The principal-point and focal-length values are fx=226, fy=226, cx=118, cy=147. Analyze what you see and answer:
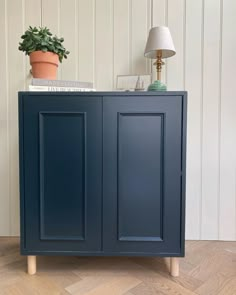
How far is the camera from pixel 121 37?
152cm

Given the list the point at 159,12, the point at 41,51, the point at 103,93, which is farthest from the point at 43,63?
the point at 159,12

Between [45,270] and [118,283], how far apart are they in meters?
0.40

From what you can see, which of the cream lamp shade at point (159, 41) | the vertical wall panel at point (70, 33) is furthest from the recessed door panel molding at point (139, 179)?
the vertical wall panel at point (70, 33)

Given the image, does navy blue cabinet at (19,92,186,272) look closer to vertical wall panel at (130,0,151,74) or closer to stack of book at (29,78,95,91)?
stack of book at (29,78,95,91)

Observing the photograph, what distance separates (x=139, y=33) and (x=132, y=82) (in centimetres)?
33

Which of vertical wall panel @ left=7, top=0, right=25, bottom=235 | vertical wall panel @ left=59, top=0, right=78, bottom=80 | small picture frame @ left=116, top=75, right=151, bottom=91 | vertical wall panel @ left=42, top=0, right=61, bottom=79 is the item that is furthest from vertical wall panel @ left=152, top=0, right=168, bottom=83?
vertical wall panel @ left=7, top=0, right=25, bottom=235

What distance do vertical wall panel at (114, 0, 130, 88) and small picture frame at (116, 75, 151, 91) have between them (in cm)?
4

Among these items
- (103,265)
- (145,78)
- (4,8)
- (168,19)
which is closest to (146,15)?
(168,19)

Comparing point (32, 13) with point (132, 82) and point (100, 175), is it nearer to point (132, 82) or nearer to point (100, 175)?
point (132, 82)

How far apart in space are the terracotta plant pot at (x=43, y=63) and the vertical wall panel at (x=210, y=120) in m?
0.97

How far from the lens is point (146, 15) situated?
151cm

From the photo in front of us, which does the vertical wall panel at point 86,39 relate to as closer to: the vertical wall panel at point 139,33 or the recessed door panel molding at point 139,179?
the vertical wall panel at point 139,33

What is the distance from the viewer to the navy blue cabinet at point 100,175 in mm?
1071

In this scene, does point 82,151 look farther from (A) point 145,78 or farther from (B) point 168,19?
(B) point 168,19
